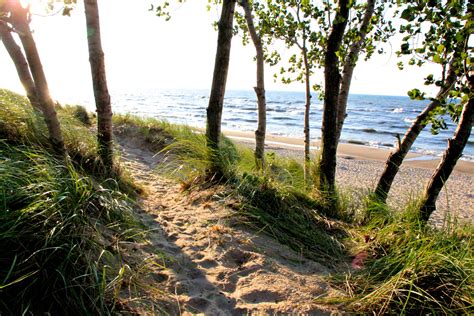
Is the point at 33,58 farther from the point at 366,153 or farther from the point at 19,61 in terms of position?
the point at 366,153

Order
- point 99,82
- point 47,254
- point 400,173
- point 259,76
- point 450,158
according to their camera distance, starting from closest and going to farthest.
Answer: point 47,254
point 450,158
point 99,82
point 259,76
point 400,173

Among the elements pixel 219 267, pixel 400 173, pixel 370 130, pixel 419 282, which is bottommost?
pixel 400 173

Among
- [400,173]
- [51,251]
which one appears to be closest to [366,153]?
[400,173]

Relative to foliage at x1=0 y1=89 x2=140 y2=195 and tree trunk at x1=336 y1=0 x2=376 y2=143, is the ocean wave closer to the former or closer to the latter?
tree trunk at x1=336 y1=0 x2=376 y2=143

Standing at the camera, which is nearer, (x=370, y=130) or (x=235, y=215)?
(x=235, y=215)

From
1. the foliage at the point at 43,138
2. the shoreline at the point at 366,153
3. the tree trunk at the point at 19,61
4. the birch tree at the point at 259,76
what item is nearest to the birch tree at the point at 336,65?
the birch tree at the point at 259,76

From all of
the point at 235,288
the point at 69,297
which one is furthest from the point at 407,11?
the point at 69,297

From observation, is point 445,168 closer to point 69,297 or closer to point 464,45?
point 464,45

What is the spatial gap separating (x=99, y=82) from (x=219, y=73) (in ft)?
5.83

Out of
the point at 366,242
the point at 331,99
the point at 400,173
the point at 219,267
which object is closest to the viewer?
the point at 219,267

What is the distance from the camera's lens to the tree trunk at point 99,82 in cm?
439

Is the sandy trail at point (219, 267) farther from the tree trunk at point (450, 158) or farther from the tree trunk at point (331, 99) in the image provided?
the tree trunk at point (331, 99)

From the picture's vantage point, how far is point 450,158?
383 centimetres

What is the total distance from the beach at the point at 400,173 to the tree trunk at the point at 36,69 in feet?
14.2
